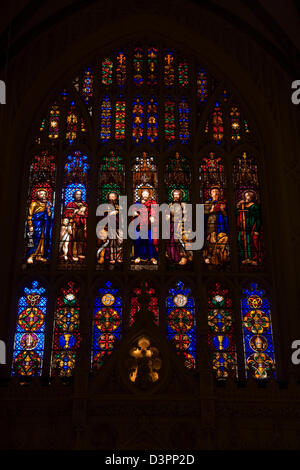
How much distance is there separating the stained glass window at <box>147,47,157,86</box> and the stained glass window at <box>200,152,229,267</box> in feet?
7.73

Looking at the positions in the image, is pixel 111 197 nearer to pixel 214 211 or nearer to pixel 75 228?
pixel 75 228

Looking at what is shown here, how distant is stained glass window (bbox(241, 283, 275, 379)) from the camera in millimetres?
12008

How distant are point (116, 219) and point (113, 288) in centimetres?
153

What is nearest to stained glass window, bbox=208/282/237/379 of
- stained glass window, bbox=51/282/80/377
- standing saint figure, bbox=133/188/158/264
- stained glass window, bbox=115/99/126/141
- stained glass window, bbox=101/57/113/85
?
standing saint figure, bbox=133/188/158/264

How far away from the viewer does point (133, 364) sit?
404 inches

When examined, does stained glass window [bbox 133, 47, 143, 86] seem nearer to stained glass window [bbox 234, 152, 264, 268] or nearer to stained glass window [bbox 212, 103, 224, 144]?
stained glass window [bbox 212, 103, 224, 144]

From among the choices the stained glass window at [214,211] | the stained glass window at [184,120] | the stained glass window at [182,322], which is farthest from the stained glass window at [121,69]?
the stained glass window at [182,322]

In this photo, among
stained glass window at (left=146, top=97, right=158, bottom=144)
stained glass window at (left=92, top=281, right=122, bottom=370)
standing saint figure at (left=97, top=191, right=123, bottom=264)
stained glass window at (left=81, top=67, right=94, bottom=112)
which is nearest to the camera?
stained glass window at (left=92, top=281, right=122, bottom=370)

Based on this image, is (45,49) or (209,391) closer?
(209,391)
